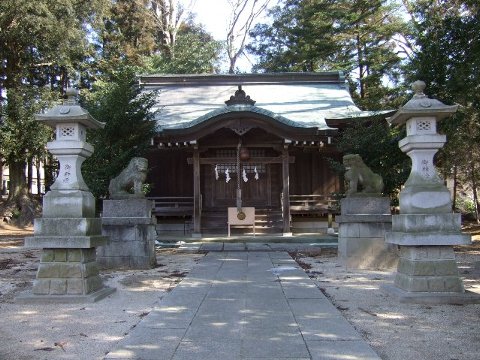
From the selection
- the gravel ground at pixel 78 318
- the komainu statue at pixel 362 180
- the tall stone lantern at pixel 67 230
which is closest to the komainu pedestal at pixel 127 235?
the gravel ground at pixel 78 318

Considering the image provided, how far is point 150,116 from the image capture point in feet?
43.6

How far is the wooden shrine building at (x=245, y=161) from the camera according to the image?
1451 centimetres

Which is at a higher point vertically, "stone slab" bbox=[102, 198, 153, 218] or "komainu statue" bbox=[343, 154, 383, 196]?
"komainu statue" bbox=[343, 154, 383, 196]

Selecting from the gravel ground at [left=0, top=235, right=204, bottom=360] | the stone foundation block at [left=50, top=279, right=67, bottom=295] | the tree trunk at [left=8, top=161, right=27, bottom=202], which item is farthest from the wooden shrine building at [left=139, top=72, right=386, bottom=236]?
the tree trunk at [left=8, top=161, right=27, bottom=202]

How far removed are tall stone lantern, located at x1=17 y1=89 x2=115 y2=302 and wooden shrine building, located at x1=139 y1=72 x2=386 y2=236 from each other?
8313mm

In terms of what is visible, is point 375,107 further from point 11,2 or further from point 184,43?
point 11,2

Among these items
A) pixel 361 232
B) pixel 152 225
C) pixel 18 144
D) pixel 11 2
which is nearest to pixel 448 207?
pixel 361 232

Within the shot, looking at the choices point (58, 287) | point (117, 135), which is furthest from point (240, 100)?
point (58, 287)

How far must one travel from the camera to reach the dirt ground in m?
3.85

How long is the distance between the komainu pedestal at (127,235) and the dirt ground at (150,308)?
0.51m

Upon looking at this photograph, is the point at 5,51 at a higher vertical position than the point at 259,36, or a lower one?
lower

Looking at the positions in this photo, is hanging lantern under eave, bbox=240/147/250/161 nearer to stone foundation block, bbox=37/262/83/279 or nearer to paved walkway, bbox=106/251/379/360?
paved walkway, bbox=106/251/379/360

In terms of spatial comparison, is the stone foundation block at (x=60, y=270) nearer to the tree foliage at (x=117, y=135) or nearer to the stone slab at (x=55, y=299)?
the stone slab at (x=55, y=299)

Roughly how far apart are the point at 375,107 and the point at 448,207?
64.6 ft
